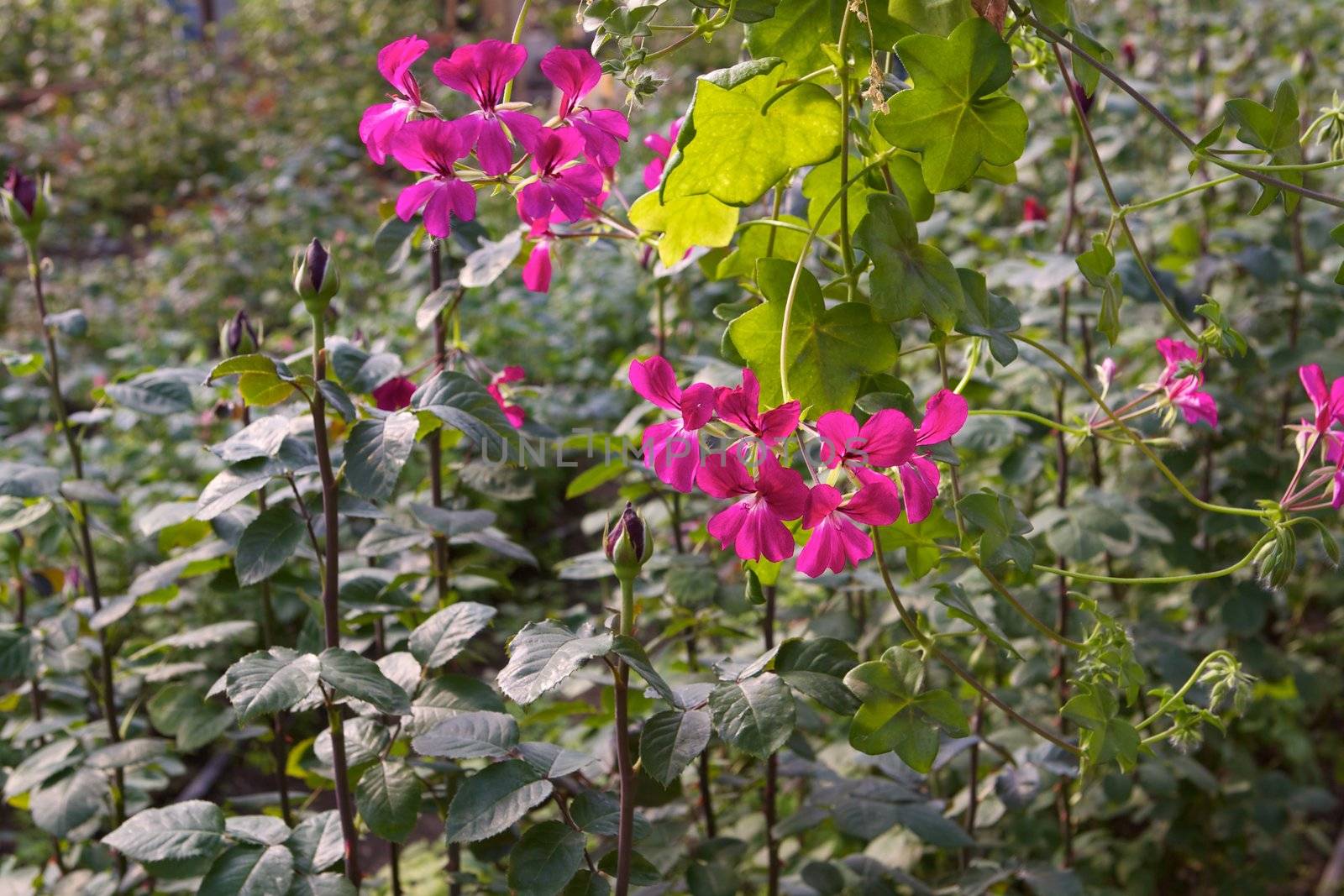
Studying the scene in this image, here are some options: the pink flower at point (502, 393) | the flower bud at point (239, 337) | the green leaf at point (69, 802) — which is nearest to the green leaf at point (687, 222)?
the pink flower at point (502, 393)

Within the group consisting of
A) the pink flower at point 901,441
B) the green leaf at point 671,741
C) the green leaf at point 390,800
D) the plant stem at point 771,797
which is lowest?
the plant stem at point 771,797

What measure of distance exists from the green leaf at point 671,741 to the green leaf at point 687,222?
0.36m

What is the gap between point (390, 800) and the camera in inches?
38.2

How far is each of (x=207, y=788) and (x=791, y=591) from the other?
136 centimetres

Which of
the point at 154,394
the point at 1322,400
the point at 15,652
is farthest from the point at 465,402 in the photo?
the point at 15,652

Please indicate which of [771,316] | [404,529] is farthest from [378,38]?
[771,316]

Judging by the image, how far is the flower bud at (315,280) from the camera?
0.91 m

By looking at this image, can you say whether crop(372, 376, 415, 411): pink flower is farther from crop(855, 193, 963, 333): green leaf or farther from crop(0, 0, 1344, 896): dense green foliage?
crop(855, 193, 963, 333): green leaf

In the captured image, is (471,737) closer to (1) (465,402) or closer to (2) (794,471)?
(1) (465,402)

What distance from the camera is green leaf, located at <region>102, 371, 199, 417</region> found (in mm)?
1278

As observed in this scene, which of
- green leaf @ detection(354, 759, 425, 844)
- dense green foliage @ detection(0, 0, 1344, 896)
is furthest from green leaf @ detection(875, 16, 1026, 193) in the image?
green leaf @ detection(354, 759, 425, 844)

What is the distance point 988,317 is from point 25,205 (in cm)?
110

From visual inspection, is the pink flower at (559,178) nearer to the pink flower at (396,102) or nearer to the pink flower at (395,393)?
the pink flower at (396,102)

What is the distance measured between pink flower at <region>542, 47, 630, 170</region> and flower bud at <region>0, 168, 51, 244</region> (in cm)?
79
